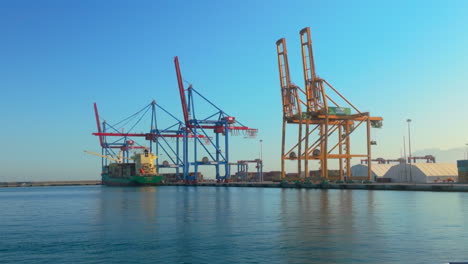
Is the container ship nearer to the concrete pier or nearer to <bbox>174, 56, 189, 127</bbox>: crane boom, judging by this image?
<bbox>174, 56, 189, 127</bbox>: crane boom

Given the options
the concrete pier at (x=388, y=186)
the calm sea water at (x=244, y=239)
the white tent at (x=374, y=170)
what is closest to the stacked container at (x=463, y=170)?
the concrete pier at (x=388, y=186)

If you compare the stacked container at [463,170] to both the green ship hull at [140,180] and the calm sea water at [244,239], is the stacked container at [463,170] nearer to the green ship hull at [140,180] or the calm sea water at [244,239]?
the calm sea water at [244,239]

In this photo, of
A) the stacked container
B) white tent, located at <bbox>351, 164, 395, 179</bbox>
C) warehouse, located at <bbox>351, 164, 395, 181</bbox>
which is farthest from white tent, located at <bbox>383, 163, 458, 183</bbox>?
the stacked container

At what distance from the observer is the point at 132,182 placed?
446 feet

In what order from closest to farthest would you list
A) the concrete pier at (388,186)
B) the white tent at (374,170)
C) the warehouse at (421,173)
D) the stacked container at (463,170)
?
the concrete pier at (388,186) → the stacked container at (463,170) → the warehouse at (421,173) → the white tent at (374,170)

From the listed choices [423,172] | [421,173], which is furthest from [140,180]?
[423,172]

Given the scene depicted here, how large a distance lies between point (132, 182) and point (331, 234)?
116575 mm

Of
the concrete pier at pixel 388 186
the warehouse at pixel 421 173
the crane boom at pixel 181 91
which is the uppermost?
the crane boom at pixel 181 91

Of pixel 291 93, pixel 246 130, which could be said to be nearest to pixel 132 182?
pixel 246 130

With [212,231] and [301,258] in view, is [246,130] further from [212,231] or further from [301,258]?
[301,258]

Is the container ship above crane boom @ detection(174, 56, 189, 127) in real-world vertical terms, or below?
below

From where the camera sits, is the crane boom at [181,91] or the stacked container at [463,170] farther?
the crane boom at [181,91]

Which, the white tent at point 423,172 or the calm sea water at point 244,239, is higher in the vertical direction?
the white tent at point 423,172

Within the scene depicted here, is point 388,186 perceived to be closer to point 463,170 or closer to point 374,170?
point 463,170
